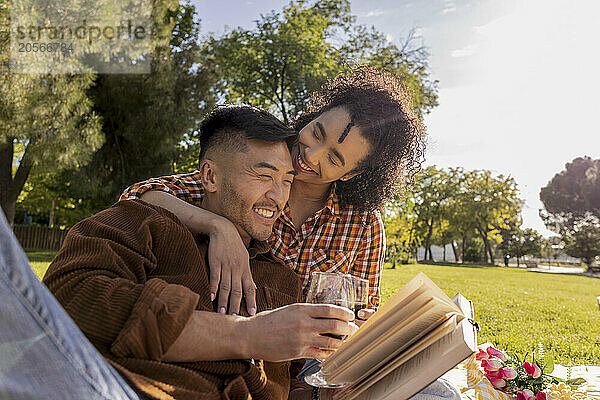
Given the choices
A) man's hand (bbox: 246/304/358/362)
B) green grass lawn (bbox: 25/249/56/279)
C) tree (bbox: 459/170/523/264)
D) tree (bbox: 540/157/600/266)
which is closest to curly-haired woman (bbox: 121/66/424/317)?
man's hand (bbox: 246/304/358/362)

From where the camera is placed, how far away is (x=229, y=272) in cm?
182

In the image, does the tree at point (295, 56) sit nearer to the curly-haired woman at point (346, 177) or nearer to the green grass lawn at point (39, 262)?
the green grass lawn at point (39, 262)

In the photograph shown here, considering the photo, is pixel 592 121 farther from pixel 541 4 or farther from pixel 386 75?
pixel 386 75

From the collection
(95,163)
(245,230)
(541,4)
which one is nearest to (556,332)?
(245,230)

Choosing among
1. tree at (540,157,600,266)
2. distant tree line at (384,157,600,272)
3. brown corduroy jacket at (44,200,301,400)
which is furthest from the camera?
tree at (540,157,600,266)

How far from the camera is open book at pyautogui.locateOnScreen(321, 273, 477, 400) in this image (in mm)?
1394

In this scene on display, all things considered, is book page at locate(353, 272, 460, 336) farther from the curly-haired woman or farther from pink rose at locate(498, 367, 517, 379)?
pink rose at locate(498, 367, 517, 379)

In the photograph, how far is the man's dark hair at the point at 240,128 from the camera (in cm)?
218

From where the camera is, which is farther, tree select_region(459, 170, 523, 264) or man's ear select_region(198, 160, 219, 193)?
tree select_region(459, 170, 523, 264)

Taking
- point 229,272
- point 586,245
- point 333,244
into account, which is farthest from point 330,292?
point 586,245

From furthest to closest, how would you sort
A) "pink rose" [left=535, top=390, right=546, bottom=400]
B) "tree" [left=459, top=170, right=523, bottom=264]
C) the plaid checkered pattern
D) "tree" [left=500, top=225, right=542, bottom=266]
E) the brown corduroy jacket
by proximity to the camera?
"tree" [left=500, top=225, right=542, bottom=266] → "tree" [left=459, top=170, right=523, bottom=264] → "pink rose" [left=535, top=390, right=546, bottom=400] → the plaid checkered pattern → the brown corduroy jacket

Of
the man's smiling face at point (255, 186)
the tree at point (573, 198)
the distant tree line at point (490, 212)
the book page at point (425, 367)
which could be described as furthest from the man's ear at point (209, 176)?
the tree at point (573, 198)

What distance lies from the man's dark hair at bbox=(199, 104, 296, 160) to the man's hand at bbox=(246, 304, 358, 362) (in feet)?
2.98

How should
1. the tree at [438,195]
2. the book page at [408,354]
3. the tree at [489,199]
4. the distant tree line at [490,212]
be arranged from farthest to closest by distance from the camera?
the tree at [438,195]
the distant tree line at [490,212]
the tree at [489,199]
the book page at [408,354]
